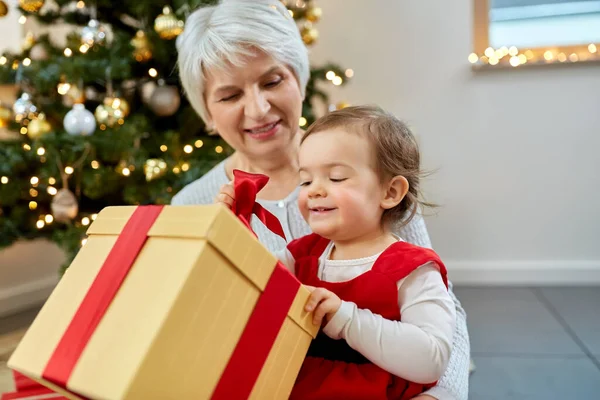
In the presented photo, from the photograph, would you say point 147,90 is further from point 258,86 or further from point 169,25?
point 258,86

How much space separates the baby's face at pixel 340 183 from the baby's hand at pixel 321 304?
15 cm

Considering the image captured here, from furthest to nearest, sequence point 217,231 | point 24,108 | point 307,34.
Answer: point 307,34 < point 24,108 < point 217,231

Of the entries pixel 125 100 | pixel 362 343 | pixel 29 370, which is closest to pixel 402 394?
pixel 362 343

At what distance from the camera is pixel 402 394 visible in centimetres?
80

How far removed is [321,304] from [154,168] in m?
1.19

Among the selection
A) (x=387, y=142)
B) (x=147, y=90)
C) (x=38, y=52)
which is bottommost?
(x=147, y=90)

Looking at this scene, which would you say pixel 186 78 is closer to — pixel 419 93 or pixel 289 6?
pixel 289 6

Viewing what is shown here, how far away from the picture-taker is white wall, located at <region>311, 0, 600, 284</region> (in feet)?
8.34

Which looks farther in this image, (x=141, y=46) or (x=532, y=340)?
(x=532, y=340)

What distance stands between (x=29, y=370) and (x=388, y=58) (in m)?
2.36

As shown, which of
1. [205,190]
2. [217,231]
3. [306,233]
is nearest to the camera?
[217,231]

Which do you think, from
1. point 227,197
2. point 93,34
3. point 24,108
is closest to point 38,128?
point 24,108

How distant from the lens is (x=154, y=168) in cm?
175

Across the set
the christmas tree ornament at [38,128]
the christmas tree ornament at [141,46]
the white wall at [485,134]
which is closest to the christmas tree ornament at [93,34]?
the christmas tree ornament at [141,46]
